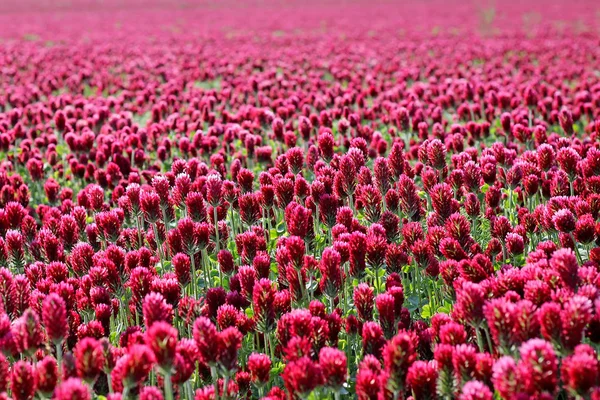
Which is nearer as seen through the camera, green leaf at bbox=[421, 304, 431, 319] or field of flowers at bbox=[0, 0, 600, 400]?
field of flowers at bbox=[0, 0, 600, 400]

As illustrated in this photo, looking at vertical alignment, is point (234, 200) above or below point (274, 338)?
above

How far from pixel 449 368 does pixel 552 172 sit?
2606 millimetres

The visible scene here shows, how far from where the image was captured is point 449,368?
2.37 metres

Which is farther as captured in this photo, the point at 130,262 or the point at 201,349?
the point at 130,262

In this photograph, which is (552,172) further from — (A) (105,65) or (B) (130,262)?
(A) (105,65)

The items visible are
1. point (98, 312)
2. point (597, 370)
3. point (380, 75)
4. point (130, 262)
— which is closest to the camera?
point (597, 370)

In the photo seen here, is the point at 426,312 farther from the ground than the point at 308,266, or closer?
closer

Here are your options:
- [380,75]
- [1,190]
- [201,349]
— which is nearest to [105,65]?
[380,75]

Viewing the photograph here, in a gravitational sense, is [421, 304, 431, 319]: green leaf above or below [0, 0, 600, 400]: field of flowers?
below

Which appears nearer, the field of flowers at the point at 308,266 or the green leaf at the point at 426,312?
the field of flowers at the point at 308,266

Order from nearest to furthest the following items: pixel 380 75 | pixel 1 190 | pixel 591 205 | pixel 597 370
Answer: pixel 597 370 < pixel 591 205 < pixel 1 190 < pixel 380 75

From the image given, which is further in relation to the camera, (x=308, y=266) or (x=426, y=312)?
(x=426, y=312)

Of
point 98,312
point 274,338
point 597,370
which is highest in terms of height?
point 597,370

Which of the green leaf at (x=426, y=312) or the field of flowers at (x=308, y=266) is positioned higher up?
the field of flowers at (x=308, y=266)
